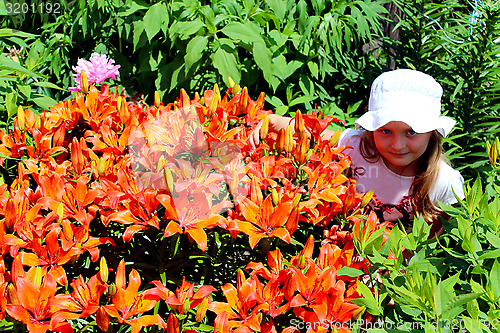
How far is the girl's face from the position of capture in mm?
2016

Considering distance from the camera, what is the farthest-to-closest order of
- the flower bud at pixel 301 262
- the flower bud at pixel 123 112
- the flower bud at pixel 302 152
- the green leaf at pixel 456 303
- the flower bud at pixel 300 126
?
the flower bud at pixel 123 112 < the flower bud at pixel 300 126 < the flower bud at pixel 302 152 < the flower bud at pixel 301 262 < the green leaf at pixel 456 303

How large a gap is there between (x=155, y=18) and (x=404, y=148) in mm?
1573

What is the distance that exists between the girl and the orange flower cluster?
0.50 meters

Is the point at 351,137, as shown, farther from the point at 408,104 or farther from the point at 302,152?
the point at 302,152

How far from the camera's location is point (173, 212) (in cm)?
119

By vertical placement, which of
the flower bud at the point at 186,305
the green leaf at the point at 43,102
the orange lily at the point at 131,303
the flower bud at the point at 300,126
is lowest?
the orange lily at the point at 131,303

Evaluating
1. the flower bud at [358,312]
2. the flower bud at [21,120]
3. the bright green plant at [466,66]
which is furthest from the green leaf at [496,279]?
the bright green plant at [466,66]

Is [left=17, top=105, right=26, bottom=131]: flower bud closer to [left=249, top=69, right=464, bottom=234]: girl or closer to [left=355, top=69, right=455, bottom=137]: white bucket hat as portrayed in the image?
[left=249, top=69, right=464, bottom=234]: girl

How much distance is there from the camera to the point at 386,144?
2072 millimetres

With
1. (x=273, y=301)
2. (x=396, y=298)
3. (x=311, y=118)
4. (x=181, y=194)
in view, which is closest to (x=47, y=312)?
(x=181, y=194)

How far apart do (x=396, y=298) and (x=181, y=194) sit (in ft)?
1.88

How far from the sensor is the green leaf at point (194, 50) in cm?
257

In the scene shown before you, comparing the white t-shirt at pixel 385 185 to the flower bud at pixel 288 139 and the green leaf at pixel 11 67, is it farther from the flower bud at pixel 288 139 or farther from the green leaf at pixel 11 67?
the green leaf at pixel 11 67

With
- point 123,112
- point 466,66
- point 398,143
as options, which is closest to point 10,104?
point 123,112
